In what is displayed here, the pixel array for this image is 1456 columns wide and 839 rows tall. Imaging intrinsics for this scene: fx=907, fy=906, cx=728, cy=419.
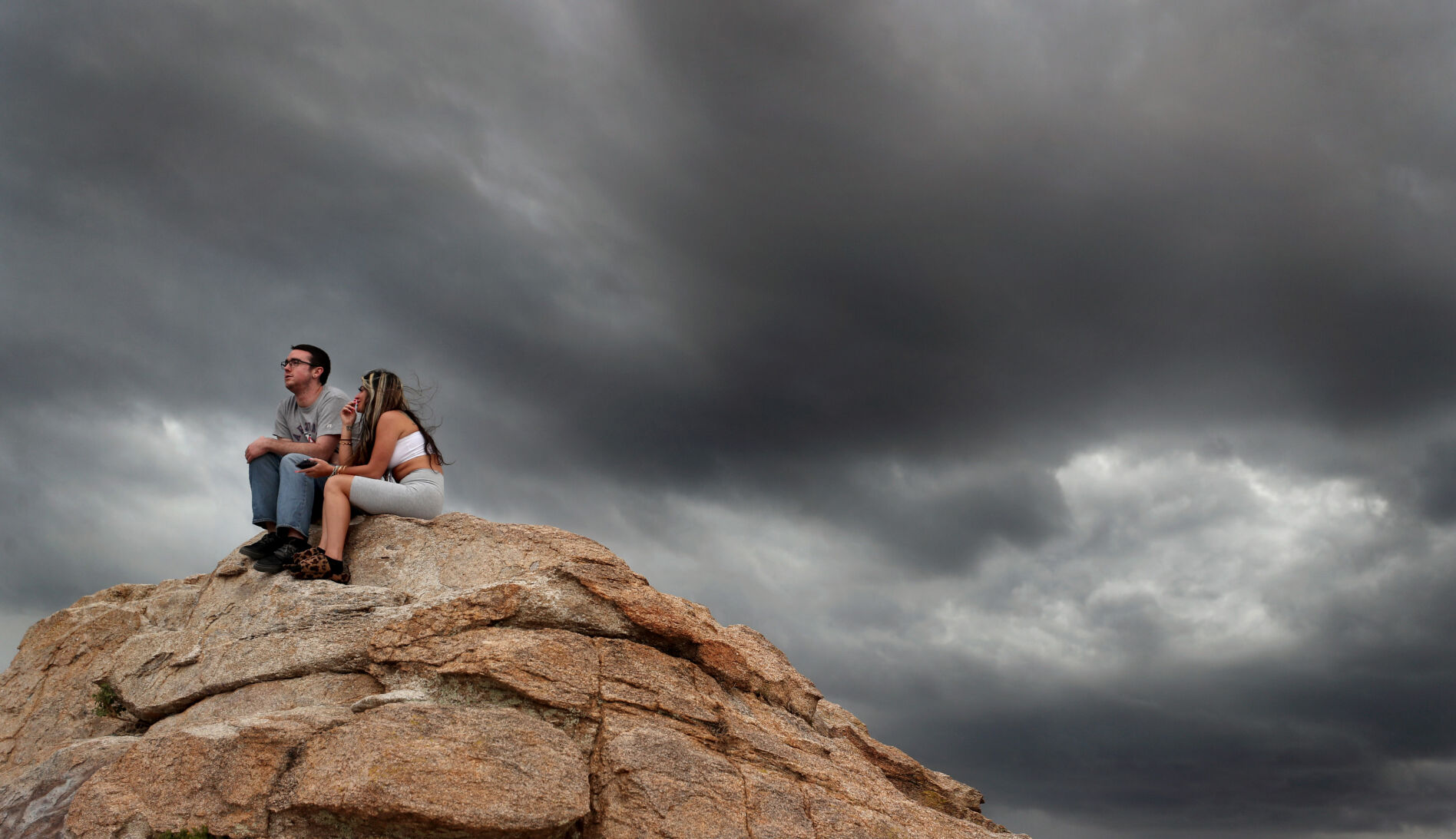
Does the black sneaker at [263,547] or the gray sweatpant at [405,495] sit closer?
the black sneaker at [263,547]

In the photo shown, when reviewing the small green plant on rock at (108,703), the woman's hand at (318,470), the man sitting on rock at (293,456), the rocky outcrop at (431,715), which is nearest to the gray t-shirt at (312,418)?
the man sitting on rock at (293,456)

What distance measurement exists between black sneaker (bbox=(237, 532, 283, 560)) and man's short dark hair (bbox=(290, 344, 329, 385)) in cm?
337

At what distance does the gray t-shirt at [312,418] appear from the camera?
1739 centimetres

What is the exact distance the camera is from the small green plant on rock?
54.3 ft

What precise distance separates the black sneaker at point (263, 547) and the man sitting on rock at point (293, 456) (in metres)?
0.01

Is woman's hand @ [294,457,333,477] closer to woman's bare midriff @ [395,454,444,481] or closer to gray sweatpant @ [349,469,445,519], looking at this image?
gray sweatpant @ [349,469,445,519]

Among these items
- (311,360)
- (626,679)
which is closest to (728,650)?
(626,679)

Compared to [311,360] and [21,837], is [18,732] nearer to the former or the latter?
[21,837]

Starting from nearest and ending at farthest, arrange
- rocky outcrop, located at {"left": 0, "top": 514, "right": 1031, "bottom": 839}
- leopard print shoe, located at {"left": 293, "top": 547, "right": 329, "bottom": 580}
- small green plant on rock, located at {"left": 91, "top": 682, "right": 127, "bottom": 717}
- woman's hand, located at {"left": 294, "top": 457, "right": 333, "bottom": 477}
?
rocky outcrop, located at {"left": 0, "top": 514, "right": 1031, "bottom": 839} → leopard print shoe, located at {"left": 293, "top": 547, "right": 329, "bottom": 580} → woman's hand, located at {"left": 294, "top": 457, "right": 333, "bottom": 477} → small green plant on rock, located at {"left": 91, "top": 682, "right": 127, "bottom": 717}

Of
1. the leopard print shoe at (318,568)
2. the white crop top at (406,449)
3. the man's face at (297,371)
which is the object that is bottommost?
the leopard print shoe at (318,568)

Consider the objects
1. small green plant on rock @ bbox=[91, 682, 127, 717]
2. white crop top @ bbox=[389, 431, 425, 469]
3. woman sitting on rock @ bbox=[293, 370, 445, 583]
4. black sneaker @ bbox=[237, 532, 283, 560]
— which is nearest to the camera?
black sneaker @ bbox=[237, 532, 283, 560]

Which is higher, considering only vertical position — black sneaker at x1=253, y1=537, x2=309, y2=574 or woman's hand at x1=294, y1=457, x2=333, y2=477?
woman's hand at x1=294, y1=457, x2=333, y2=477

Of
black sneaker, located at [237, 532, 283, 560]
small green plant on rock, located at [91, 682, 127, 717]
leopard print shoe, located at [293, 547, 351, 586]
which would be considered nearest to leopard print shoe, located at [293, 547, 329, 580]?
leopard print shoe, located at [293, 547, 351, 586]

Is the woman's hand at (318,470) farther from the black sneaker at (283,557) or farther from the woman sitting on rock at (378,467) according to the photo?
the black sneaker at (283,557)
